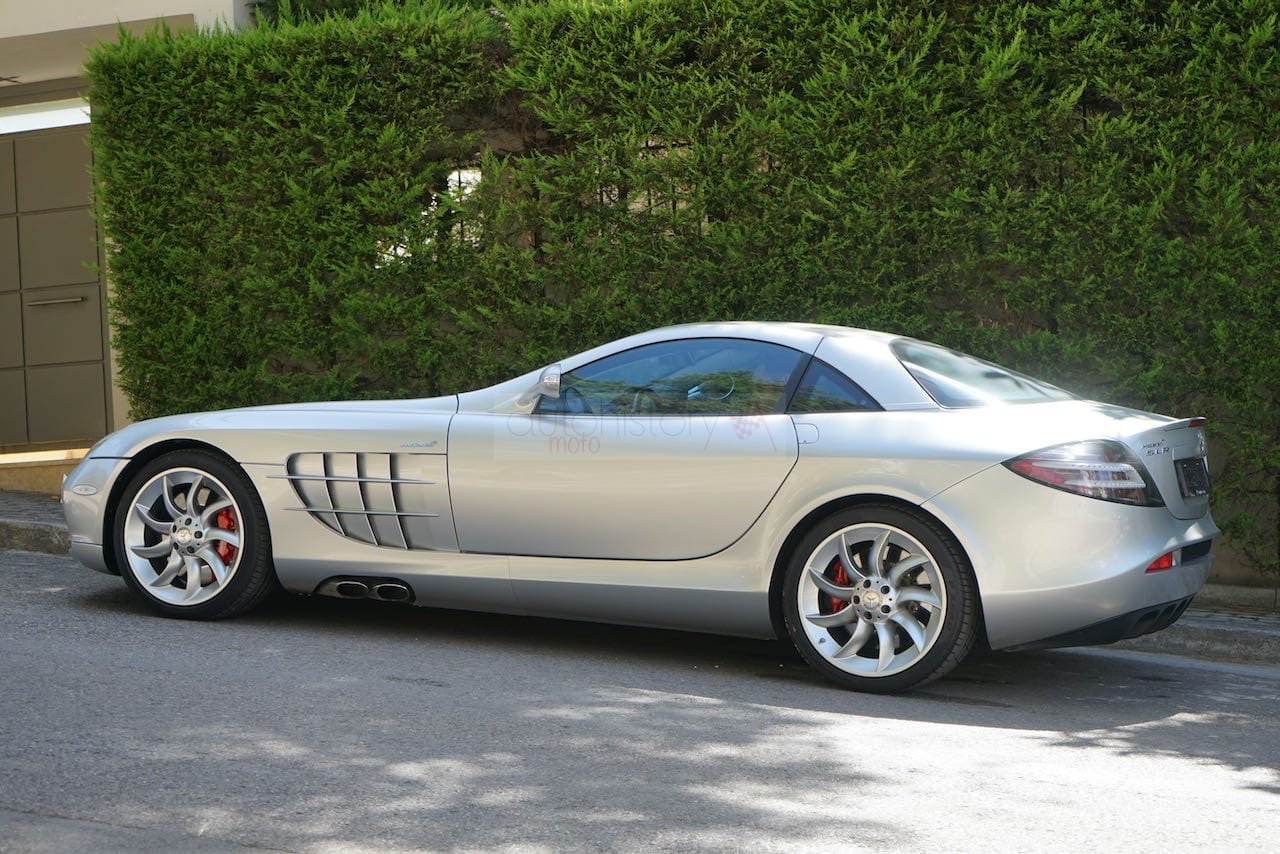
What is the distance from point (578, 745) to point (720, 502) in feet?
4.64

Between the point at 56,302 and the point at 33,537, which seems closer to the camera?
the point at 33,537

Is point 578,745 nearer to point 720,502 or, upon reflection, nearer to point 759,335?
point 720,502

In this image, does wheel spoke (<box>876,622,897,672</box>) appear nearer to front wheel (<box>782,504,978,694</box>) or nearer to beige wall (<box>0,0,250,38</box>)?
front wheel (<box>782,504,978,694</box>)

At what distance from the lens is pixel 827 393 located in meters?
5.62

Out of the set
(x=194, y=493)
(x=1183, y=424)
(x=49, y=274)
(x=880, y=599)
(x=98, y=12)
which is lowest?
(x=880, y=599)

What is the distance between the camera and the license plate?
5478 mm

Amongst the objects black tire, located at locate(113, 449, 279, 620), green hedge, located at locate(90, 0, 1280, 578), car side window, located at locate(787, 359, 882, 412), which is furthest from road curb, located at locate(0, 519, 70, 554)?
car side window, located at locate(787, 359, 882, 412)

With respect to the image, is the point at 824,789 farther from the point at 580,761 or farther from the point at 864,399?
the point at 864,399

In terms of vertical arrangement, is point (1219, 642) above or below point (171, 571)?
below

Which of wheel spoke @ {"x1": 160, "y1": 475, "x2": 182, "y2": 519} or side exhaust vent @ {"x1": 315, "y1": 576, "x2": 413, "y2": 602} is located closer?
side exhaust vent @ {"x1": 315, "y1": 576, "x2": 413, "y2": 602}

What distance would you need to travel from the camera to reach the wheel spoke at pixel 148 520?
251 inches

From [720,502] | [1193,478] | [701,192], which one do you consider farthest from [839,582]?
[701,192]

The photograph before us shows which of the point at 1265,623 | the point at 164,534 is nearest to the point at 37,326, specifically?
the point at 164,534

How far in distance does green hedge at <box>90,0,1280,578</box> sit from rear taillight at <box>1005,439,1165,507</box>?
2628 mm
